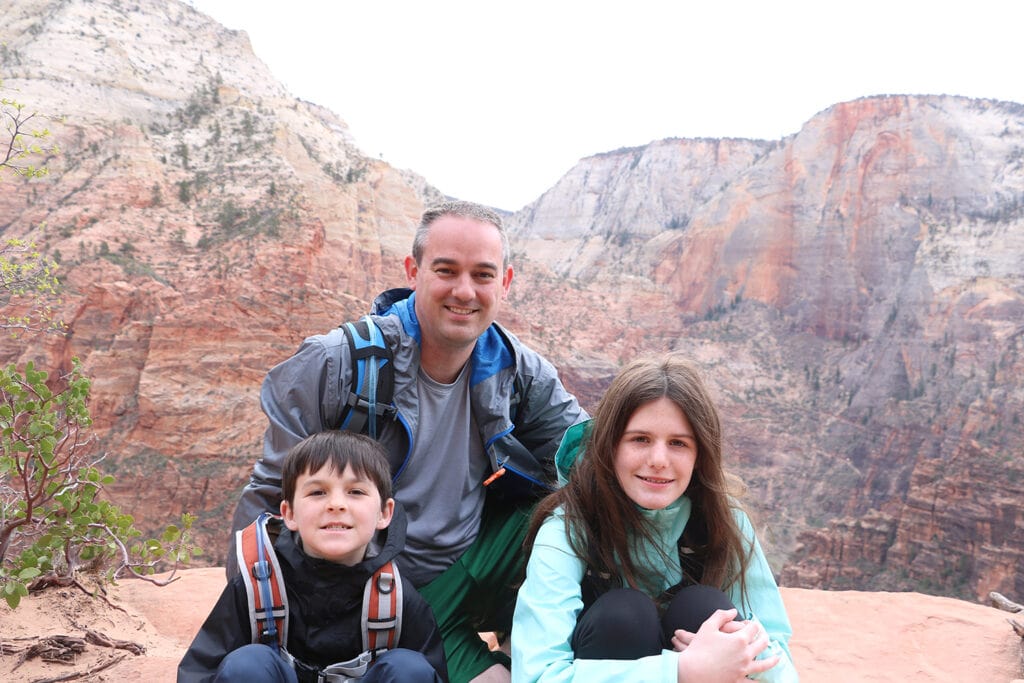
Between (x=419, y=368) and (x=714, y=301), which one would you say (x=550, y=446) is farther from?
(x=714, y=301)

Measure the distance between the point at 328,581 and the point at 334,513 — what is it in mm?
224

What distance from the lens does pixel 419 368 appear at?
2.92 metres

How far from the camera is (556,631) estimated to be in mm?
2029

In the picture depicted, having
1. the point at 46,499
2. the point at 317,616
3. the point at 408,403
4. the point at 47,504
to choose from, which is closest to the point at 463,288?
the point at 408,403

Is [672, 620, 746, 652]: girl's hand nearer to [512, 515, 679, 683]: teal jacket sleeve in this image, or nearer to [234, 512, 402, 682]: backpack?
[512, 515, 679, 683]: teal jacket sleeve

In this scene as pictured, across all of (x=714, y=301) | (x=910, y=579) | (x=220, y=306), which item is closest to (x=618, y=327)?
(x=714, y=301)

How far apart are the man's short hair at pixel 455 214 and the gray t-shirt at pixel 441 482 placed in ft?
1.82

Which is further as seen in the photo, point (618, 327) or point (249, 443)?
point (618, 327)

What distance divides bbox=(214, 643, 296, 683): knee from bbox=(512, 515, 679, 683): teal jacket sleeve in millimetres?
696

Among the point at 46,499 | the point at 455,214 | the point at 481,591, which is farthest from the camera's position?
the point at 46,499

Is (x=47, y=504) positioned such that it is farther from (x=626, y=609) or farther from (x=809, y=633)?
(x=809, y=633)

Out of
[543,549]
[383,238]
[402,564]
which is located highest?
[383,238]

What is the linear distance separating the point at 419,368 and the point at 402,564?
820 millimetres

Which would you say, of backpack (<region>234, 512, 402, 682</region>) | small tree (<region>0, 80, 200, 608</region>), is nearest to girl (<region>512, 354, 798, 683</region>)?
backpack (<region>234, 512, 402, 682</region>)
